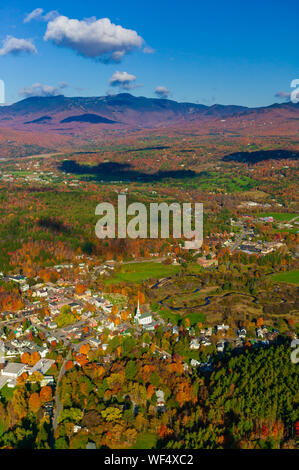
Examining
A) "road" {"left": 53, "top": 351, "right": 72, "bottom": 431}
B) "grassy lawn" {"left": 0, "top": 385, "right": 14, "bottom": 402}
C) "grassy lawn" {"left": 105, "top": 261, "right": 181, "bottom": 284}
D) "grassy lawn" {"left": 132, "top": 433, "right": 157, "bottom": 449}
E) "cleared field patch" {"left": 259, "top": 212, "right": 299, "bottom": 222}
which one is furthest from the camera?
"cleared field patch" {"left": 259, "top": 212, "right": 299, "bottom": 222}

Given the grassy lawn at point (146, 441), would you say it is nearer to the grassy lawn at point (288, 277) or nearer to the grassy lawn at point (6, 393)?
the grassy lawn at point (6, 393)

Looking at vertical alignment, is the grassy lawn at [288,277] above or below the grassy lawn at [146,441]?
above

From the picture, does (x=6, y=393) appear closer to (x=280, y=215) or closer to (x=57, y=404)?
(x=57, y=404)

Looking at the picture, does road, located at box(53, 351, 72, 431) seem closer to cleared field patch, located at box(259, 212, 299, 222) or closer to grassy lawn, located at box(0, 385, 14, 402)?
grassy lawn, located at box(0, 385, 14, 402)

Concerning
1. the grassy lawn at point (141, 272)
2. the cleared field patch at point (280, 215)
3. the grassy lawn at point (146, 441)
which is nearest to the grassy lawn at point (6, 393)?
the grassy lawn at point (146, 441)

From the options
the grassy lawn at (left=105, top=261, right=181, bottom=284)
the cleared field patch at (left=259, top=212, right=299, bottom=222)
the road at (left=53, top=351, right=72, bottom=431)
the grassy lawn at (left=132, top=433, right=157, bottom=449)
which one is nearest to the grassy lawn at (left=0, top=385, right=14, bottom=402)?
the road at (left=53, top=351, right=72, bottom=431)
